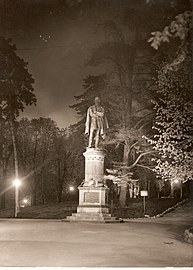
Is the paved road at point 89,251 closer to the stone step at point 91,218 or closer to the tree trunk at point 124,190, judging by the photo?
the stone step at point 91,218

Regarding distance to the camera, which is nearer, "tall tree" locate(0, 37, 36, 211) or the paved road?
the paved road

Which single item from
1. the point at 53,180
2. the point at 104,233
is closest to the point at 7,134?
the point at 53,180

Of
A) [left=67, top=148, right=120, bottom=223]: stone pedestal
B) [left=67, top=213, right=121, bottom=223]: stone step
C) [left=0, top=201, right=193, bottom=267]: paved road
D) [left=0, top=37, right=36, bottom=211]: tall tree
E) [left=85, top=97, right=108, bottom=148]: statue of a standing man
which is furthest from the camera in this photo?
[left=0, top=37, right=36, bottom=211]: tall tree

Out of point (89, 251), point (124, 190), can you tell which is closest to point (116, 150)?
point (124, 190)

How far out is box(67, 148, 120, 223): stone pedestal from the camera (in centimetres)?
1876

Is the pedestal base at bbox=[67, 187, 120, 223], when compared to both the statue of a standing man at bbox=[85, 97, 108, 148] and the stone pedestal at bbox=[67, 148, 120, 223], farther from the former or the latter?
the statue of a standing man at bbox=[85, 97, 108, 148]

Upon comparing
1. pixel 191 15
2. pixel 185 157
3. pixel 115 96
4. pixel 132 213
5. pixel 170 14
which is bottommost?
pixel 132 213

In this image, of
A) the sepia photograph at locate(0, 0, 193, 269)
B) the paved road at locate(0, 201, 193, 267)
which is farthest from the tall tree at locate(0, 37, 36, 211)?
the paved road at locate(0, 201, 193, 267)

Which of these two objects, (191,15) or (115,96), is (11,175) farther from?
(191,15)

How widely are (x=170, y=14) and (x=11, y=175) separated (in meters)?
40.8

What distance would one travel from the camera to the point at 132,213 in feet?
96.5

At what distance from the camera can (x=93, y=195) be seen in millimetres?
19234

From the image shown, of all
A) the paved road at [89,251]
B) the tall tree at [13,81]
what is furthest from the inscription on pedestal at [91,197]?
the tall tree at [13,81]

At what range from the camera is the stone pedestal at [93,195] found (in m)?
18.8
